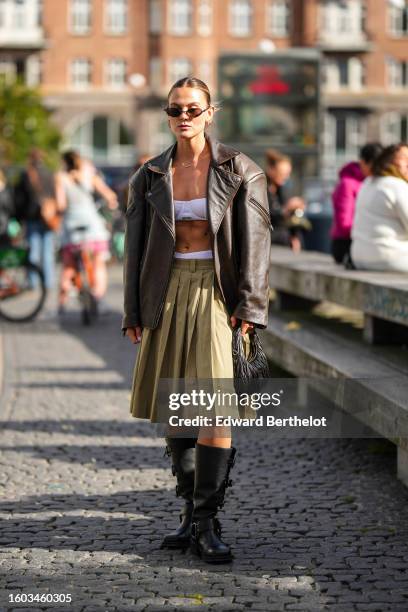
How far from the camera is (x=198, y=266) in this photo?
5.32m

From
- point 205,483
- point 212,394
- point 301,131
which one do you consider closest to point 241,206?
point 212,394

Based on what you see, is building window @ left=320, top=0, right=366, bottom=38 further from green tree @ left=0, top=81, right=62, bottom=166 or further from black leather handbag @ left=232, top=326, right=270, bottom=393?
black leather handbag @ left=232, top=326, right=270, bottom=393

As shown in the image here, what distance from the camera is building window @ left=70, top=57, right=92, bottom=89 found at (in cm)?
7356

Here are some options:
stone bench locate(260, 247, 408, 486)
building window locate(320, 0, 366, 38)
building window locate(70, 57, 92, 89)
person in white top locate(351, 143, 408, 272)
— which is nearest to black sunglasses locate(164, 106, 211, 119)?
stone bench locate(260, 247, 408, 486)

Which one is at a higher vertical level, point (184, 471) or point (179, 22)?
point (179, 22)

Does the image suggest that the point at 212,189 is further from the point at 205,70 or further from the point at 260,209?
the point at 205,70

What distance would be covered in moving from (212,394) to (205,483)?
0.35m

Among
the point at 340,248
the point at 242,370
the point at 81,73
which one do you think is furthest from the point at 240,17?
the point at 242,370

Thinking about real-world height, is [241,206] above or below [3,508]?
above

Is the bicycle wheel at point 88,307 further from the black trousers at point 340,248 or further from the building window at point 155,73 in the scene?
the building window at point 155,73

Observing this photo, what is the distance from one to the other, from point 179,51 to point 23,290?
58.6m

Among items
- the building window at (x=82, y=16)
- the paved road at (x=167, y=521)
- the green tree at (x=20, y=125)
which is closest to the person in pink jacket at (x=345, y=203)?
the paved road at (x=167, y=521)

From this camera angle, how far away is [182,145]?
542 centimetres

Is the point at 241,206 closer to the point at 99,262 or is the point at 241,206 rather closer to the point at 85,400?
the point at 85,400
